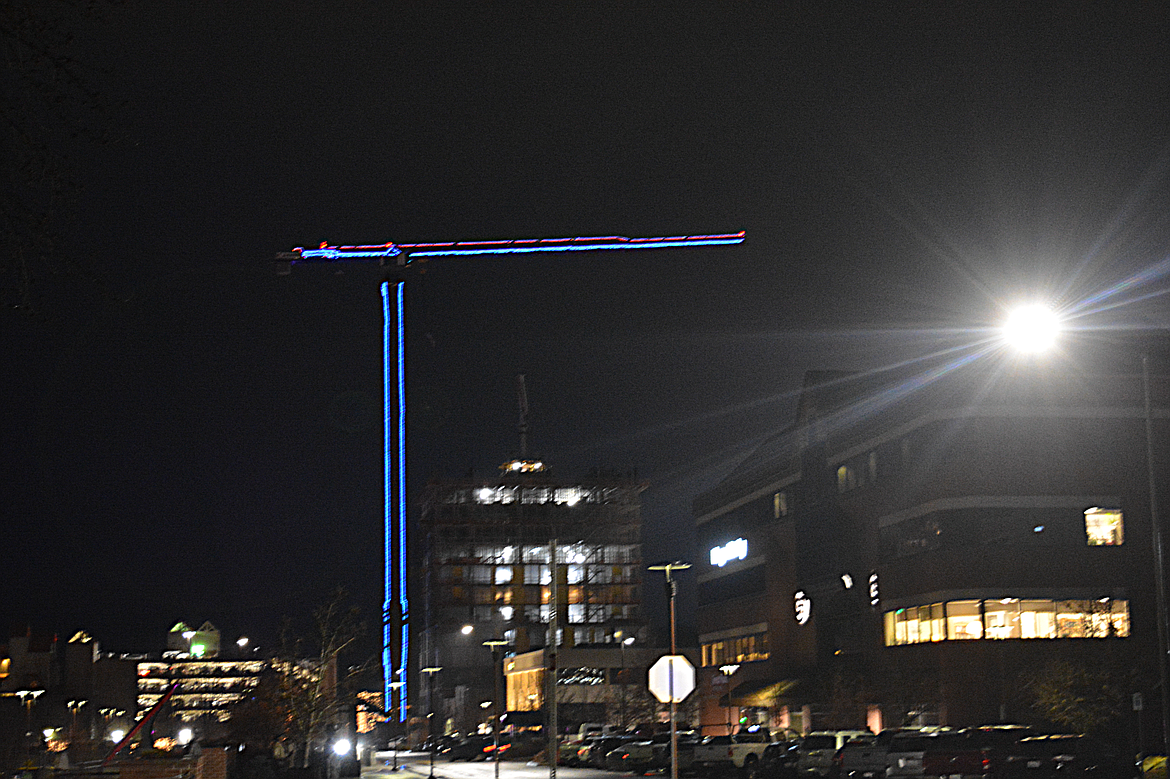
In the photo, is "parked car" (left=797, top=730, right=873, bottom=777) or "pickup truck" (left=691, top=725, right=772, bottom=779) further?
"pickup truck" (left=691, top=725, right=772, bottom=779)

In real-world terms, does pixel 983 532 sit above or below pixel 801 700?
above

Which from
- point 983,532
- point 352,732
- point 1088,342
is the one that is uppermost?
point 1088,342

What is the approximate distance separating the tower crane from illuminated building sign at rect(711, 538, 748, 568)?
1025 inches

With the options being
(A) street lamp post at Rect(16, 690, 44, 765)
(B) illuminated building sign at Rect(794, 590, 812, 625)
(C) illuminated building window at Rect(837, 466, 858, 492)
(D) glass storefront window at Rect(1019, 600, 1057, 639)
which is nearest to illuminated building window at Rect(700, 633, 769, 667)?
(B) illuminated building sign at Rect(794, 590, 812, 625)

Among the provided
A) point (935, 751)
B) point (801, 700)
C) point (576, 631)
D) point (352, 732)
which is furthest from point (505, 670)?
point (935, 751)

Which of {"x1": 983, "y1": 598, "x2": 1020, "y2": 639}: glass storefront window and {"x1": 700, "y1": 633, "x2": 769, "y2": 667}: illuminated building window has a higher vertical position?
{"x1": 983, "y1": 598, "x2": 1020, "y2": 639}: glass storefront window

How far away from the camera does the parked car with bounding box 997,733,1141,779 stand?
3753 centimetres

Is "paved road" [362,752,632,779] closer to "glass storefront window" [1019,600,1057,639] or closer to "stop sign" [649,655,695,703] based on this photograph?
"glass storefront window" [1019,600,1057,639]

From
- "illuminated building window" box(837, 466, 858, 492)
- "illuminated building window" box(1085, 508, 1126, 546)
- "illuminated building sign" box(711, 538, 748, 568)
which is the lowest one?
"illuminated building window" box(1085, 508, 1126, 546)

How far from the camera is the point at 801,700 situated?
84875 millimetres

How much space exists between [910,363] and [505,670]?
88800 millimetres

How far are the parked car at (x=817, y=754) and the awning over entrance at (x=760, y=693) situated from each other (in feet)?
108

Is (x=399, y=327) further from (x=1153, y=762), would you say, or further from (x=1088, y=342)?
(x=1153, y=762)

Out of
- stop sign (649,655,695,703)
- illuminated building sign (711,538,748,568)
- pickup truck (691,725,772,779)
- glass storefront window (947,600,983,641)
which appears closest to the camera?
stop sign (649,655,695,703)
